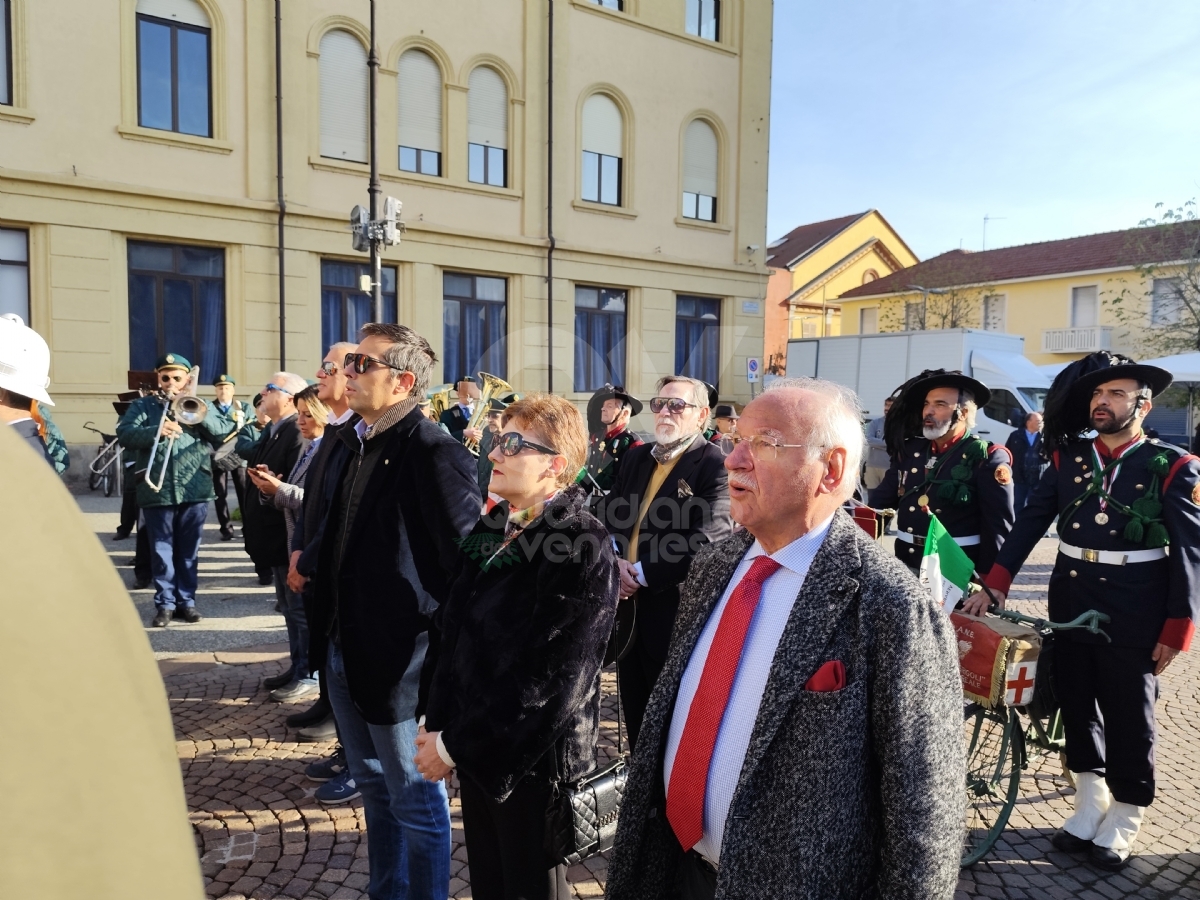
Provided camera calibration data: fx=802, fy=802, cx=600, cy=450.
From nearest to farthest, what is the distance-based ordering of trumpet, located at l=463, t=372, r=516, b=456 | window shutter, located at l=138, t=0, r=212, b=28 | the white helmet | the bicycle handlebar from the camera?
the white helmet
the bicycle handlebar
trumpet, located at l=463, t=372, r=516, b=456
window shutter, located at l=138, t=0, r=212, b=28

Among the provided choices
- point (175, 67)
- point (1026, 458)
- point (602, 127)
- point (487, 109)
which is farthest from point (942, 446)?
point (602, 127)

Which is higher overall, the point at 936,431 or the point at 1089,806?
the point at 936,431

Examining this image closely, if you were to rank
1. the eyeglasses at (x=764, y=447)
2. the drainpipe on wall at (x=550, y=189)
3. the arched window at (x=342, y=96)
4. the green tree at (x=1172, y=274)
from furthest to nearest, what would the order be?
the green tree at (x=1172, y=274)
the drainpipe on wall at (x=550, y=189)
the arched window at (x=342, y=96)
the eyeglasses at (x=764, y=447)

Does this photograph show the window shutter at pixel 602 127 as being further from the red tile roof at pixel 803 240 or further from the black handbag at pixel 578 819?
the red tile roof at pixel 803 240

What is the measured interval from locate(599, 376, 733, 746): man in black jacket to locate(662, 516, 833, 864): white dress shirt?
6.00 feet

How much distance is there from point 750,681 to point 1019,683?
215cm

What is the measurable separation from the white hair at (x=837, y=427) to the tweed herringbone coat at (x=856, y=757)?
0.26 metres

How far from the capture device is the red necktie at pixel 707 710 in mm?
1902

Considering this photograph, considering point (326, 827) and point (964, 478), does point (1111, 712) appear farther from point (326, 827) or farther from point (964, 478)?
point (326, 827)

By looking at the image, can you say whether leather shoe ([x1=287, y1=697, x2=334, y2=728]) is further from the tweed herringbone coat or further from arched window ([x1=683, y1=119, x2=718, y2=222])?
arched window ([x1=683, y1=119, x2=718, y2=222])

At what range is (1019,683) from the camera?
3.40 m

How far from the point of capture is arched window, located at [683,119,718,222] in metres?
20.8

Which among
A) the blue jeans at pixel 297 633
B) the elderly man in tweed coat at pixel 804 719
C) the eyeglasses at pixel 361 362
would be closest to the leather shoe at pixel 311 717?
the blue jeans at pixel 297 633

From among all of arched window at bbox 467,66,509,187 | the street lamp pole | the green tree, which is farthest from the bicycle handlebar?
the green tree
